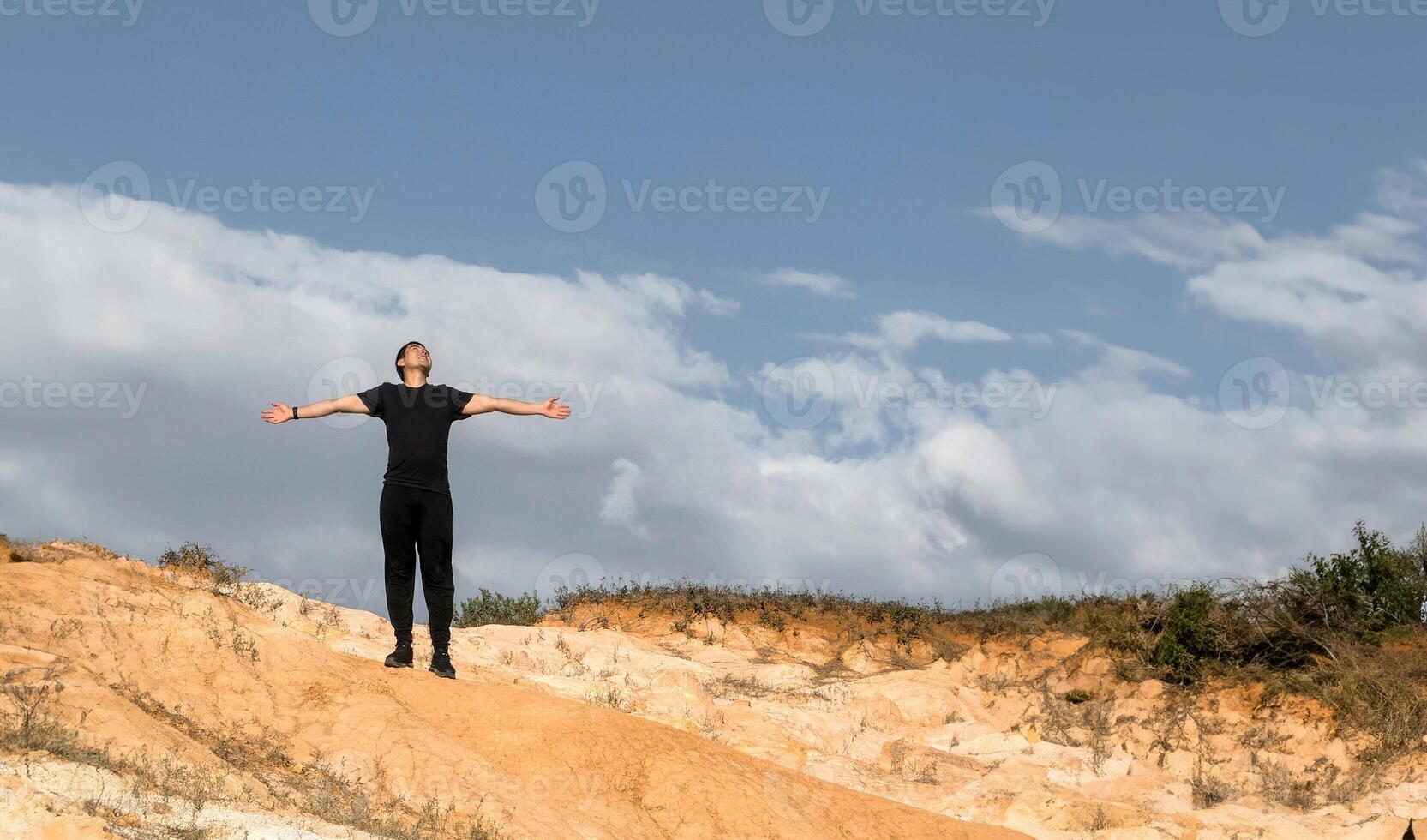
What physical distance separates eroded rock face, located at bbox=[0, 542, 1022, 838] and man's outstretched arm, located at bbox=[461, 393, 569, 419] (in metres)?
2.08

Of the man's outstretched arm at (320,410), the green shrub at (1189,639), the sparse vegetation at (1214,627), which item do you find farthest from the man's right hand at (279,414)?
the green shrub at (1189,639)

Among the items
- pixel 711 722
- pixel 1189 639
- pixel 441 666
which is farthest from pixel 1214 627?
pixel 441 666

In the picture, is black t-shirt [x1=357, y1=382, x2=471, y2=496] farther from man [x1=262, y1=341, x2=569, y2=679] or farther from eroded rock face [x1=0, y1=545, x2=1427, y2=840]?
eroded rock face [x1=0, y1=545, x2=1427, y2=840]

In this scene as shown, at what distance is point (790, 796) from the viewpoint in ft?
27.6

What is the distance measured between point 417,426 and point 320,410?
0.73 m

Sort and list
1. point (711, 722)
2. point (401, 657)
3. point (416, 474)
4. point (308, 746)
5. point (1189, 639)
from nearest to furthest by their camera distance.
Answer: point (308, 746) < point (416, 474) < point (401, 657) < point (711, 722) < point (1189, 639)

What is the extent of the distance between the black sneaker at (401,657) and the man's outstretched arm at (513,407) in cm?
191

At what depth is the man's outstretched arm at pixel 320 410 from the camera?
875 centimetres

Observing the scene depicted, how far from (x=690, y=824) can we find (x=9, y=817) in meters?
3.96

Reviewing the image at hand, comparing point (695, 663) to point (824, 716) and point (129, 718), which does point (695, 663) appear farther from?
point (129, 718)

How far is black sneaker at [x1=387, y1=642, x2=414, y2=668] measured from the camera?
9.22 metres

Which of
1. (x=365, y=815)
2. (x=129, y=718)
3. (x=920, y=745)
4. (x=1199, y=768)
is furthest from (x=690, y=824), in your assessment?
(x=1199, y=768)

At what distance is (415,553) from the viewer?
923 centimetres

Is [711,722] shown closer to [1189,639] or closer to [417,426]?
[417,426]
